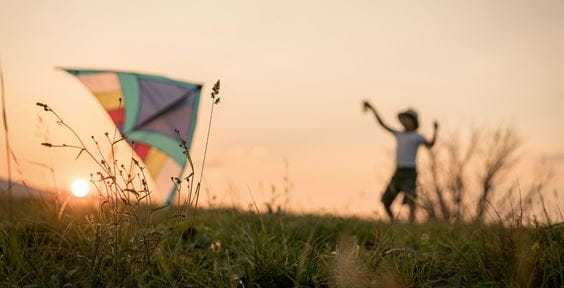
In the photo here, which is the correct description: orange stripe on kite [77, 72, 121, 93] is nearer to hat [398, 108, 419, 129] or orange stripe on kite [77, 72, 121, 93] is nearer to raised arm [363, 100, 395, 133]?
raised arm [363, 100, 395, 133]

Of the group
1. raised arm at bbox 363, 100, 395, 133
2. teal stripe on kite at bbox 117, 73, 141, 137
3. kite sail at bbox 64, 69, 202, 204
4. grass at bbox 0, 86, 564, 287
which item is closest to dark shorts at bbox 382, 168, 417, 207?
raised arm at bbox 363, 100, 395, 133

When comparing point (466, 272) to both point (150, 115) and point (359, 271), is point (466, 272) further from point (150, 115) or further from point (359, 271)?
point (150, 115)

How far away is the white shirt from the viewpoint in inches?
322

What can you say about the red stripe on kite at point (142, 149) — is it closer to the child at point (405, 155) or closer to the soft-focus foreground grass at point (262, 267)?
the child at point (405, 155)

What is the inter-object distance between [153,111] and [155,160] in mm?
828

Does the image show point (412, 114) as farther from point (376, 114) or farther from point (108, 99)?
point (108, 99)

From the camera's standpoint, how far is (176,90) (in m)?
7.60

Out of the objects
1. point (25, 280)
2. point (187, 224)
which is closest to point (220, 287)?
point (25, 280)

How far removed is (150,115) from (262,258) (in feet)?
18.0

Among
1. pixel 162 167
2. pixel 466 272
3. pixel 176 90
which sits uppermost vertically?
pixel 176 90

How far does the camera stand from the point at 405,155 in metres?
8.20

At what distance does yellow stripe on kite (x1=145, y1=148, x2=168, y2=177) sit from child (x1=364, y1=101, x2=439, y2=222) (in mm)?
3409

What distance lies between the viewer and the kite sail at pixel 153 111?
22.4 feet

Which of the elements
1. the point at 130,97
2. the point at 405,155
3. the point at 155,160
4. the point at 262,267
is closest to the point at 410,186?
the point at 405,155
